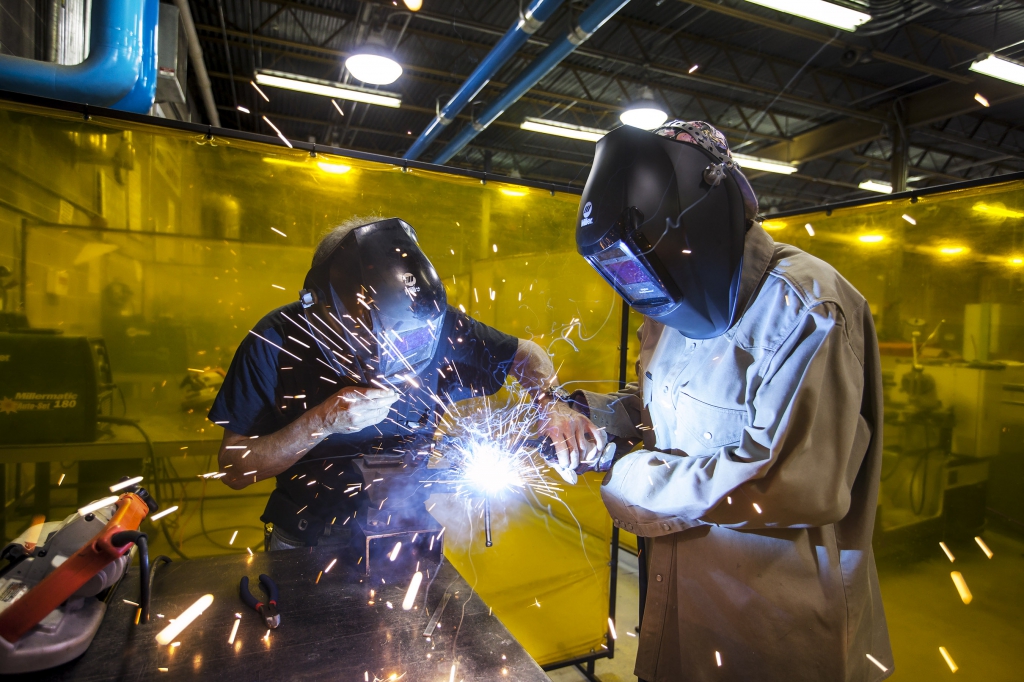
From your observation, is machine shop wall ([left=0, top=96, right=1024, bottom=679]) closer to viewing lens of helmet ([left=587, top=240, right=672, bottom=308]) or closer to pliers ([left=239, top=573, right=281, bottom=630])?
pliers ([left=239, top=573, right=281, bottom=630])

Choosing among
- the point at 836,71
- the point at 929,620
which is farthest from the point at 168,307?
the point at 836,71

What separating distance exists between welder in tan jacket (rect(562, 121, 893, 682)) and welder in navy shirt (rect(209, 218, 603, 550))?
52 centimetres

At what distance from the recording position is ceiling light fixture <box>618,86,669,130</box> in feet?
20.5

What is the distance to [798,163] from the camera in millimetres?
9812

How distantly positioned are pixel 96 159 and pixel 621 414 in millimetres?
2186

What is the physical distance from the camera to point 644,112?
6281mm

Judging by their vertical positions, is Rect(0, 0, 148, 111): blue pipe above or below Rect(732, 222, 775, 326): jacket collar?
above

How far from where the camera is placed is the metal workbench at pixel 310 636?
122 cm

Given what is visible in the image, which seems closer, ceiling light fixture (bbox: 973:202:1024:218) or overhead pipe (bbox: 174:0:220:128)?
ceiling light fixture (bbox: 973:202:1024:218)

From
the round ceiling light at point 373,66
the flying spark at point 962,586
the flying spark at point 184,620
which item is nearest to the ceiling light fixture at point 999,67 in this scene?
the flying spark at point 962,586

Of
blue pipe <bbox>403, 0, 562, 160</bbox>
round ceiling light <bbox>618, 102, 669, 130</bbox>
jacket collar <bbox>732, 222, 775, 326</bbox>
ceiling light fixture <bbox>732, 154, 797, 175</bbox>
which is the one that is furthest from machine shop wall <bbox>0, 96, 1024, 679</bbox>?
ceiling light fixture <bbox>732, 154, 797, 175</bbox>

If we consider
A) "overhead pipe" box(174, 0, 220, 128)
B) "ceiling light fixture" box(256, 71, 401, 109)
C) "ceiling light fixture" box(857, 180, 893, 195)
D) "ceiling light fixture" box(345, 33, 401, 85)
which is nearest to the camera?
"ceiling light fixture" box(345, 33, 401, 85)

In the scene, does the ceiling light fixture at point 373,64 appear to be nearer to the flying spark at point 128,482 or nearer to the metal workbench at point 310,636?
the flying spark at point 128,482

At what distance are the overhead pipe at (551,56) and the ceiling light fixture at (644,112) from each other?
0.98m
